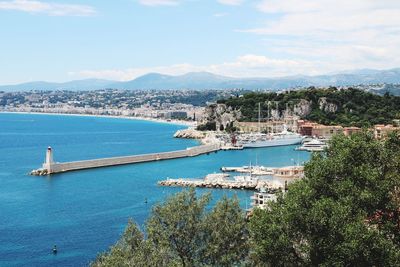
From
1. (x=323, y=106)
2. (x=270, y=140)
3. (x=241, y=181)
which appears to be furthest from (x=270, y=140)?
(x=241, y=181)

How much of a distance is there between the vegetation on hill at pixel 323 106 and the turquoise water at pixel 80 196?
14.9m

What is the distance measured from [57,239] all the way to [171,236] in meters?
11.9

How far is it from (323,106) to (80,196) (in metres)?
51.9

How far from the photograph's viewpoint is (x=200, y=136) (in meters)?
73.1

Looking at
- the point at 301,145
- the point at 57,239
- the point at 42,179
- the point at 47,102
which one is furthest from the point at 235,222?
the point at 47,102

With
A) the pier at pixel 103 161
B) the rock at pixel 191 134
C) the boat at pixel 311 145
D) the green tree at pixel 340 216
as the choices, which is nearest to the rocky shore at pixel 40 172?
the pier at pixel 103 161

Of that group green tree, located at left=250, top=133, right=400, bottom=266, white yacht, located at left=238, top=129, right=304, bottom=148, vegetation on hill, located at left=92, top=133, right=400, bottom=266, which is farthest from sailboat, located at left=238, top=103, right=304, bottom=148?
Answer: green tree, located at left=250, top=133, right=400, bottom=266

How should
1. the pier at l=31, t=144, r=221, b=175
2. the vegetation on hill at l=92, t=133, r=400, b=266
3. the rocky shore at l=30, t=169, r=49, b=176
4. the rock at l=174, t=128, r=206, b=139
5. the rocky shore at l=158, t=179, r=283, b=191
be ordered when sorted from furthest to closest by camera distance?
the rock at l=174, t=128, r=206, b=139, the pier at l=31, t=144, r=221, b=175, the rocky shore at l=30, t=169, r=49, b=176, the rocky shore at l=158, t=179, r=283, b=191, the vegetation on hill at l=92, t=133, r=400, b=266

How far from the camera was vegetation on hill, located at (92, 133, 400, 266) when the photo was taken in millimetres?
9562

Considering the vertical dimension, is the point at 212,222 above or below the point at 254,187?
above

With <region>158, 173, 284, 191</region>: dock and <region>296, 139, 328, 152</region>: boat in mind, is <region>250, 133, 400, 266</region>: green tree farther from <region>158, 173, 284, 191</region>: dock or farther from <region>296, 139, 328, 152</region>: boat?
<region>296, 139, 328, 152</region>: boat

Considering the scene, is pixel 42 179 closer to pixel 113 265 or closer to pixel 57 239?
pixel 57 239

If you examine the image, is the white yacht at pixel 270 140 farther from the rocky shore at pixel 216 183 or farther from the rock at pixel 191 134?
the rocky shore at pixel 216 183

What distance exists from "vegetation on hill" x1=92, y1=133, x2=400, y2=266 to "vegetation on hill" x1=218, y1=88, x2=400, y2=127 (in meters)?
59.9
